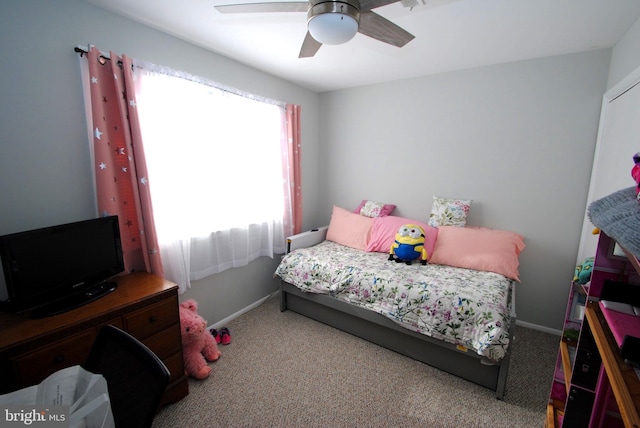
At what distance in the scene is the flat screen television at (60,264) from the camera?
4.06ft

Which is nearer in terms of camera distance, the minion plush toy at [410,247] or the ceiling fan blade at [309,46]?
the ceiling fan blade at [309,46]

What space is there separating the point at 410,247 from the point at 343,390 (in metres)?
1.32

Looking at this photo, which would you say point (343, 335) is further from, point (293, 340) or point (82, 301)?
point (82, 301)

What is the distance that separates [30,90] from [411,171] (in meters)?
3.09

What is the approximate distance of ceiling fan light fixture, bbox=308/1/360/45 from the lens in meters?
1.09

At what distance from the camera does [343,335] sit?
2445 mm

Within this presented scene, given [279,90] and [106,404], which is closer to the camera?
[106,404]

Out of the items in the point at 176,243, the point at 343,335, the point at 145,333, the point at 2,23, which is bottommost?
the point at 343,335

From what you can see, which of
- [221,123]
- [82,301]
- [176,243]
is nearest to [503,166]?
[221,123]

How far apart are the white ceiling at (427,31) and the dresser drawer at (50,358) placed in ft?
6.26

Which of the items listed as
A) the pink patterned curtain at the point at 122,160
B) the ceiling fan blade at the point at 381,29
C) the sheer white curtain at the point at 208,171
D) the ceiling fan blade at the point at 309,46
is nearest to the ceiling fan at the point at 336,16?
the ceiling fan blade at the point at 381,29

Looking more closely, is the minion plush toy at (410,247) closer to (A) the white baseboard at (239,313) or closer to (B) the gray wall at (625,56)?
(A) the white baseboard at (239,313)

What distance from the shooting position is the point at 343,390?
72.6 inches

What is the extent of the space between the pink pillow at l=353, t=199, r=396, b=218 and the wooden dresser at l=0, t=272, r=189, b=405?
2.22m
